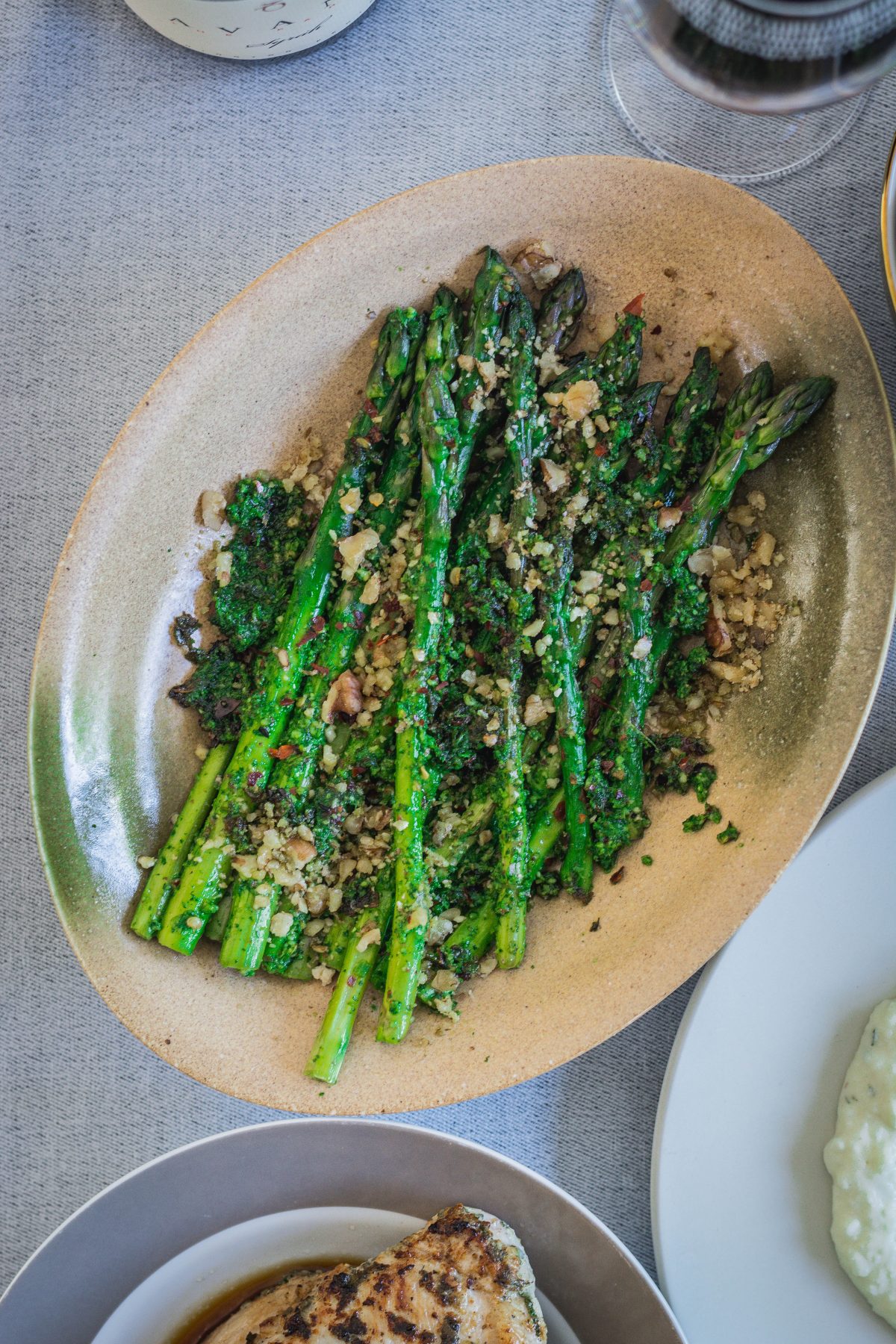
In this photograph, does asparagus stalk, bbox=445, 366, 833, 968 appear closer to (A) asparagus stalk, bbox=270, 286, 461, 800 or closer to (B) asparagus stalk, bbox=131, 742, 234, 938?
(A) asparagus stalk, bbox=270, 286, 461, 800

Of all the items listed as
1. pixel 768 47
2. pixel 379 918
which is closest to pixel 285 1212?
pixel 379 918

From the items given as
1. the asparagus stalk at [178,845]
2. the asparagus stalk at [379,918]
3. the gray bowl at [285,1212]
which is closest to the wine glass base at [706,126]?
the asparagus stalk at [379,918]

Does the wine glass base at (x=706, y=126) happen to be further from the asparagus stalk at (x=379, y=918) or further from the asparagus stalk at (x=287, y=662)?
the asparagus stalk at (x=287, y=662)

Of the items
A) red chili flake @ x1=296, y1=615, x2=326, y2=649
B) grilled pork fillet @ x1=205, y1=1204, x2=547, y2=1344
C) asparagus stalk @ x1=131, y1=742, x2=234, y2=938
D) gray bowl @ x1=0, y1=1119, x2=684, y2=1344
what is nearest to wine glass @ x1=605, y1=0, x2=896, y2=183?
red chili flake @ x1=296, y1=615, x2=326, y2=649

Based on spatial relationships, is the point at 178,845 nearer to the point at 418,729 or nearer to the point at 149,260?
the point at 418,729

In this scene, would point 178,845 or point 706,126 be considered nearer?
point 178,845

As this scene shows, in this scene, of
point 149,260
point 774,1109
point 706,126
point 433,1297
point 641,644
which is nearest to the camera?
point 433,1297
